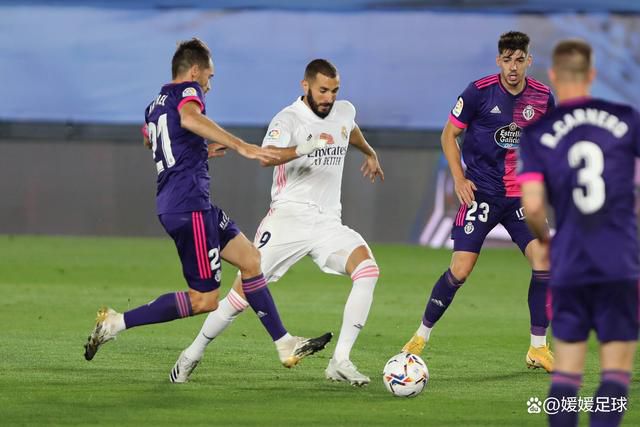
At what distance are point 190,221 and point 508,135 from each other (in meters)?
2.49

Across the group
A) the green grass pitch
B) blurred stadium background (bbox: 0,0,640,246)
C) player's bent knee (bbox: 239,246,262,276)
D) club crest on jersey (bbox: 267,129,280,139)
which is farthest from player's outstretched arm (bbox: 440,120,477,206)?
blurred stadium background (bbox: 0,0,640,246)

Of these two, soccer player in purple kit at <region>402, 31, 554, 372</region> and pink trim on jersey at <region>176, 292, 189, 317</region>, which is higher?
soccer player in purple kit at <region>402, 31, 554, 372</region>

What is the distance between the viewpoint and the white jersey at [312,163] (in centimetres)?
768

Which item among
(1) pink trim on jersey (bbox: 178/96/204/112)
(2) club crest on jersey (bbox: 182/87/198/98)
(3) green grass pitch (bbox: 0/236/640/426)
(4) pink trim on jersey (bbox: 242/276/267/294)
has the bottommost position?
(3) green grass pitch (bbox: 0/236/640/426)

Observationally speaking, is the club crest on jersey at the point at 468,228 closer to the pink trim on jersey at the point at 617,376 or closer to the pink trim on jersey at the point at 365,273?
the pink trim on jersey at the point at 365,273

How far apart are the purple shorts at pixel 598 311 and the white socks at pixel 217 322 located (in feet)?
9.54

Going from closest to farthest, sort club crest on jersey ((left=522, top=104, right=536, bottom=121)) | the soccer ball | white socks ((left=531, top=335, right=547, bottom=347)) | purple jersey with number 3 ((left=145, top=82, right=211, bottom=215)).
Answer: the soccer ball
purple jersey with number 3 ((left=145, top=82, right=211, bottom=215))
white socks ((left=531, top=335, right=547, bottom=347))
club crest on jersey ((left=522, top=104, right=536, bottom=121))

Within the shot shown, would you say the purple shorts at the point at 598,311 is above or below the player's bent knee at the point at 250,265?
above

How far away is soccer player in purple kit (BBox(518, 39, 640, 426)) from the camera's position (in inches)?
189

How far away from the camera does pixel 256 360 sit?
320 inches

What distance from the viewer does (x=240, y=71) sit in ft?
59.3

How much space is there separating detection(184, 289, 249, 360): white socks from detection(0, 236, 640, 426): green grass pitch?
195 millimetres

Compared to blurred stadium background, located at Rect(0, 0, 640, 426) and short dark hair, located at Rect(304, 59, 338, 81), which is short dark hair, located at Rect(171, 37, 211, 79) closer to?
short dark hair, located at Rect(304, 59, 338, 81)

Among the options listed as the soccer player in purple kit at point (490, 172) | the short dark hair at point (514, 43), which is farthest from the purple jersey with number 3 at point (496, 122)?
the short dark hair at point (514, 43)
